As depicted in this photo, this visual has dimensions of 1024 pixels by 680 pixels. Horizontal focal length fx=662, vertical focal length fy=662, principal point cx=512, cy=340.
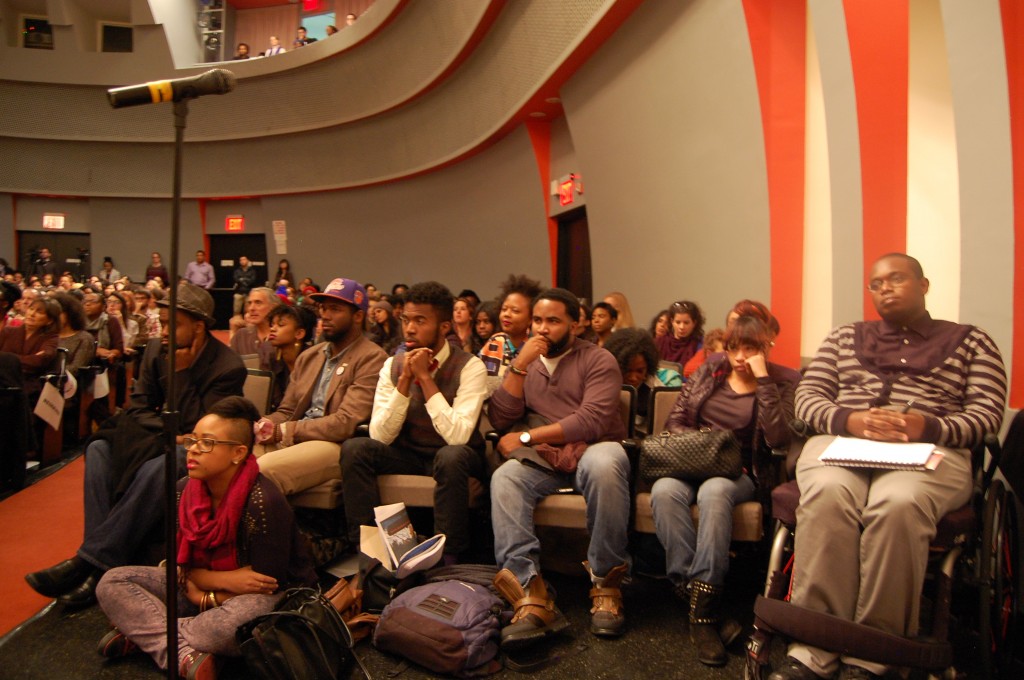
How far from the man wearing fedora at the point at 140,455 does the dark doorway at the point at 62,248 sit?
47.6 feet

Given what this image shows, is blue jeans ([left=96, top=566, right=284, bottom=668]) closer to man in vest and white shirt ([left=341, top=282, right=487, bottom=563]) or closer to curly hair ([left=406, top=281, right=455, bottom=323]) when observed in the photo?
man in vest and white shirt ([left=341, top=282, right=487, bottom=563])

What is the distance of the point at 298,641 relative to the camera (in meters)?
2.00

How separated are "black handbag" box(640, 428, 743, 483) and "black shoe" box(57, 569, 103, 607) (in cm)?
218

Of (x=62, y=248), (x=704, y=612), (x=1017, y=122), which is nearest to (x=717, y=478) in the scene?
(x=704, y=612)

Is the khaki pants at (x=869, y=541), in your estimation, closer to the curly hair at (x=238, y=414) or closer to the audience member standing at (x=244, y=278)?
the curly hair at (x=238, y=414)

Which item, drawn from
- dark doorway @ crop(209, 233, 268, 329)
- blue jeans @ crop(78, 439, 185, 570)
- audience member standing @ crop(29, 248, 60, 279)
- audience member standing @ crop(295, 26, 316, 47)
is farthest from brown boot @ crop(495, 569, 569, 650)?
audience member standing @ crop(29, 248, 60, 279)

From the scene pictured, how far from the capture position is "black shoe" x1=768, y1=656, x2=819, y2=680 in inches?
75.3

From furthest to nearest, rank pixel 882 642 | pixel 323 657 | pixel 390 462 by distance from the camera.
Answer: pixel 390 462 → pixel 323 657 → pixel 882 642

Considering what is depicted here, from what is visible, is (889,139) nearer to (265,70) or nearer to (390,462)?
(390,462)

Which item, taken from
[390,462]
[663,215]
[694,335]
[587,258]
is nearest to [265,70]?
[587,258]

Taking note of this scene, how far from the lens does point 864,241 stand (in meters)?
3.55

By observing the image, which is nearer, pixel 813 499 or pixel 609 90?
pixel 813 499

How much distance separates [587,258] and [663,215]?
A: 2.45m

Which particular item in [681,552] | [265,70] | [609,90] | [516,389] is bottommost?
[681,552]
